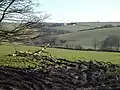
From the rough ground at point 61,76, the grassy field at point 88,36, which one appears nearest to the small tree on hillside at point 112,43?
the grassy field at point 88,36

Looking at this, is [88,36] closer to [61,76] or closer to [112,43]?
[112,43]

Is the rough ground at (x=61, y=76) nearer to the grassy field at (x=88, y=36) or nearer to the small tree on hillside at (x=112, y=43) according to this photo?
the small tree on hillside at (x=112, y=43)

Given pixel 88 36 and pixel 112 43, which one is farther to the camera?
pixel 88 36

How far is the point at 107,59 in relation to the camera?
39.2 m

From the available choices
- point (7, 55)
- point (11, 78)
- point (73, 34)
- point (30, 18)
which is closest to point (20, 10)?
point (30, 18)

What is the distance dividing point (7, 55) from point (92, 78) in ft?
36.7

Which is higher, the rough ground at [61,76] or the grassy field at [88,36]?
the rough ground at [61,76]

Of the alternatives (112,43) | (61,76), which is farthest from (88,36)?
(61,76)

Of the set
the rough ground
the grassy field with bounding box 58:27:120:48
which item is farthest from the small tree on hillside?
the rough ground

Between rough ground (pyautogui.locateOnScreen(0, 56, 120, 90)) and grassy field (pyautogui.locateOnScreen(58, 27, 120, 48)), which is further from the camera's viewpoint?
grassy field (pyautogui.locateOnScreen(58, 27, 120, 48))

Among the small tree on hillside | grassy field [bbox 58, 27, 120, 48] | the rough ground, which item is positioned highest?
the rough ground

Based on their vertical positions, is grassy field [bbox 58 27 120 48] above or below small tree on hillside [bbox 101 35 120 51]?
below

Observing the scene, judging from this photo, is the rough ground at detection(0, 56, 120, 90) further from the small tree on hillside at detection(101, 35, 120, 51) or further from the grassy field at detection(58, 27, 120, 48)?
the grassy field at detection(58, 27, 120, 48)

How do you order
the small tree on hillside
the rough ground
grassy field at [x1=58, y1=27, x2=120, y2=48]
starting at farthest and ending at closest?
grassy field at [x1=58, y1=27, x2=120, y2=48] → the small tree on hillside → the rough ground
